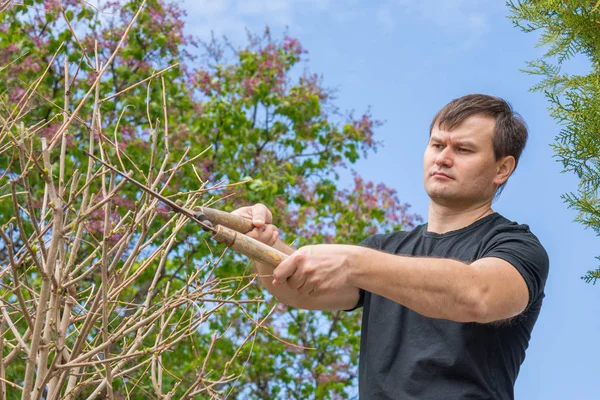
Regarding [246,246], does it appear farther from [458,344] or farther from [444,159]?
[444,159]

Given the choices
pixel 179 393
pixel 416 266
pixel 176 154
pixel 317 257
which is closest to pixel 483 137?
pixel 416 266

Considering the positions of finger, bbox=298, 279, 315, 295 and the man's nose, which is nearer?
finger, bbox=298, 279, 315, 295

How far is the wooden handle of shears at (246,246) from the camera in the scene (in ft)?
6.05

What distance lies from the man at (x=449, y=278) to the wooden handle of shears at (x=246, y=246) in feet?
0.11

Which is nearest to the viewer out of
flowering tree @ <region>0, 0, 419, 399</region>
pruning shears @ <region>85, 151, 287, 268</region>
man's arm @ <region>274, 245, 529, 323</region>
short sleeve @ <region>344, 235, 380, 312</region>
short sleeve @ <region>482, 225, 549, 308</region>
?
pruning shears @ <region>85, 151, 287, 268</region>

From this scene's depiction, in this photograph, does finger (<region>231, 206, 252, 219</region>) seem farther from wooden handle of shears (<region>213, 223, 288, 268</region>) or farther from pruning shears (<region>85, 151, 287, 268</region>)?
wooden handle of shears (<region>213, 223, 288, 268</region>)

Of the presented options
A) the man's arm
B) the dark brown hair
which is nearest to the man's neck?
the dark brown hair

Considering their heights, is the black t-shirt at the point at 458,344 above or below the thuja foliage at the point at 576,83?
below

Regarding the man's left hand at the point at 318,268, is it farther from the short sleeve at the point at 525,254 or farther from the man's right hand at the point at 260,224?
the short sleeve at the point at 525,254

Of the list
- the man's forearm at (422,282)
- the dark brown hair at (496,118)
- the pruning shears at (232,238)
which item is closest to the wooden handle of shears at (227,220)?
the pruning shears at (232,238)

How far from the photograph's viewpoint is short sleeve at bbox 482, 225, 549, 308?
2.29 meters

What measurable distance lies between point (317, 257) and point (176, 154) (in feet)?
20.6

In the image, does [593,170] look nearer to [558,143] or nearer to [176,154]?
[558,143]

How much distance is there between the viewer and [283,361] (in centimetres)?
865
